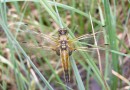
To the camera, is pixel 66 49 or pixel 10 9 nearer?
pixel 66 49

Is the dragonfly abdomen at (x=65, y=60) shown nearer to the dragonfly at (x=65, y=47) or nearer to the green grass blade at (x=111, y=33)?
the dragonfly at (x=65, y=47)

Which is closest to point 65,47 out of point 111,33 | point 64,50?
point 64,50

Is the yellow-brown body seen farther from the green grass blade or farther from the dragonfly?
the green grass blade

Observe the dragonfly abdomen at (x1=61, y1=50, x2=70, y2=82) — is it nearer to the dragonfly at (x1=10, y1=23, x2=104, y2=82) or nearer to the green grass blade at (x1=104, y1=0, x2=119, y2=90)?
the dragonfly at (x1=10, y1=23, x2=104, y2=82)

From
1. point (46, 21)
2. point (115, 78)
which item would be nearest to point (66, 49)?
point (115, 78)

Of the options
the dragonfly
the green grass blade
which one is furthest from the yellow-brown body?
the green grass blade

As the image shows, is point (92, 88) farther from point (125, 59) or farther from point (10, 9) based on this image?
point (10, 9)

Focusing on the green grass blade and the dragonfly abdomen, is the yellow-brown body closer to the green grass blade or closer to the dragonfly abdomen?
the dragonfly abdomen

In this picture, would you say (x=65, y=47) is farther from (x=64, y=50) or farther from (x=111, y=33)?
(x=111, y=33)

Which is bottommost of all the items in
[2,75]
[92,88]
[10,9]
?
[92,88]

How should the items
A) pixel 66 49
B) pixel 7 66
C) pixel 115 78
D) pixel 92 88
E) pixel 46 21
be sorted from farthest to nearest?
pixel 46 21 → pixel 7 66 → pixel 92 88 → pixel 115 78 → pixel 66 49

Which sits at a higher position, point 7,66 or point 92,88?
point 7,66
